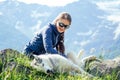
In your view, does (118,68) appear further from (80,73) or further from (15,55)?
(15,55)

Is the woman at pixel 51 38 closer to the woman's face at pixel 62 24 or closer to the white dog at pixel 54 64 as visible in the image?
the woman's face at pixel 62 24

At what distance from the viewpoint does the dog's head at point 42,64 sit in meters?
9.26

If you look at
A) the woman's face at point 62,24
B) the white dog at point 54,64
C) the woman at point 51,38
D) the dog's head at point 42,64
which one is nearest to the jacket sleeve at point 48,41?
the woman at point 51,38

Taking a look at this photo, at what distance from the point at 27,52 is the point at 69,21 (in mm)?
1894

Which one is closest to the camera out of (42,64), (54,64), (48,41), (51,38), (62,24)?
(42,64)

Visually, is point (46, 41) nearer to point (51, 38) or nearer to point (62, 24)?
point (51, 38)

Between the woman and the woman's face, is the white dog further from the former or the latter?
the woman's face

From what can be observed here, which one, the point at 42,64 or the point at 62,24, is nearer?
the point at 42,64

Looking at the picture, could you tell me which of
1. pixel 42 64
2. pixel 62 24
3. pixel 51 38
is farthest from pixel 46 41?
pixel 42 64

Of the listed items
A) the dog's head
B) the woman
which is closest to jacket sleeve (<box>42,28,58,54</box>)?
the woman

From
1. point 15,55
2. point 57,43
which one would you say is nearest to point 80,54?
point 57,43

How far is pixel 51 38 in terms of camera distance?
1220 centimetres

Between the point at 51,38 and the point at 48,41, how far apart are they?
1.66 feet

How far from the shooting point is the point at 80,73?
9.98 meters
